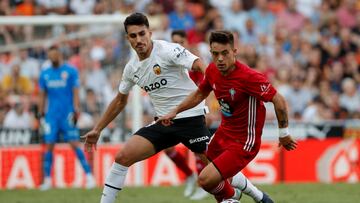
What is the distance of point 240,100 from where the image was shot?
9.71 meters

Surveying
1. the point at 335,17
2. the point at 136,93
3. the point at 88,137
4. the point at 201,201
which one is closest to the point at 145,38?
the point at 88,137

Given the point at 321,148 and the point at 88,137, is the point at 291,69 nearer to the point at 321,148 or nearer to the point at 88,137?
the point at 321,148

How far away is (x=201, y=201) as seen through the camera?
13.3 m

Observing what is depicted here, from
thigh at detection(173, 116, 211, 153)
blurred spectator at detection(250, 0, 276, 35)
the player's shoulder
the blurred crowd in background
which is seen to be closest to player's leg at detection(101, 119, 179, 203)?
thigh at detection(173, 116, 211, 153)

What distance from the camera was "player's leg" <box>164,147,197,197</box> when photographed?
14.0 m

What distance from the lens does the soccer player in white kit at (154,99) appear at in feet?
34.2

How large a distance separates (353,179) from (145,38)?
30.6 feet

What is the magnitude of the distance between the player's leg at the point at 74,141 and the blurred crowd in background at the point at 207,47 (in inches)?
64.8

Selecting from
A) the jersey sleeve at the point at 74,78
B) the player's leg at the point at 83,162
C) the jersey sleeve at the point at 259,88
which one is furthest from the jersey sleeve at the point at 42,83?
the jersey sleeve at the point at 259,88

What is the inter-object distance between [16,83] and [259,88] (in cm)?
1031

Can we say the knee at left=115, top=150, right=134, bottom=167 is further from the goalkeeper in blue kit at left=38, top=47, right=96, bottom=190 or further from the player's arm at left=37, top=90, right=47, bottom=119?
the player's arm at left=37, top=90, right=47, bottom=119

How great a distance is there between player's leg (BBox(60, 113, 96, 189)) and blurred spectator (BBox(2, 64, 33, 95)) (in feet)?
7.11

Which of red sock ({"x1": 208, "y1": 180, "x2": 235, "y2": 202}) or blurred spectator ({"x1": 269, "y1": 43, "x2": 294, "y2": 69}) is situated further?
blurred spectator ({"x1": 269, "y1": 43, "x2": 294, "y2": 69})

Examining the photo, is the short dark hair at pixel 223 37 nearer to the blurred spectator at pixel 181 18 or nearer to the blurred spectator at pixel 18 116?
the blurred spectator at pixel 18 116
